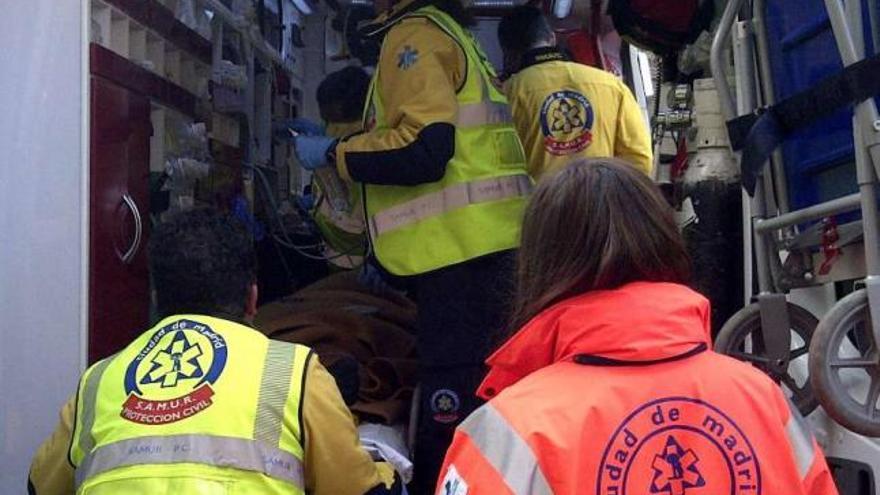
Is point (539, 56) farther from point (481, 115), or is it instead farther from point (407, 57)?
→ point (407, 57)

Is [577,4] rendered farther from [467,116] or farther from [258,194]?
[467,116]

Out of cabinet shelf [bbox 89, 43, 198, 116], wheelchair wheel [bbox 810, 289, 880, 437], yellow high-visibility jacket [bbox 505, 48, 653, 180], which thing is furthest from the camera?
yellow high-visibility jacket [bbox 505, 48, 653, 180]

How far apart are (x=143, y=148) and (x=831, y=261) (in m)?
1.57

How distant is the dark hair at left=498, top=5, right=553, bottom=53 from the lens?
152 inches

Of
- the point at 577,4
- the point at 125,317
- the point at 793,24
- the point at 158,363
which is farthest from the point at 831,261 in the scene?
the point at 577,4

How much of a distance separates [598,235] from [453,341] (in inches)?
61.3

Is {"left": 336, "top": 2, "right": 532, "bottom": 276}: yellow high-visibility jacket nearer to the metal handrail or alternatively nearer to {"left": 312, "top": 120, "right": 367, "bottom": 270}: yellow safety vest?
the metal handrail

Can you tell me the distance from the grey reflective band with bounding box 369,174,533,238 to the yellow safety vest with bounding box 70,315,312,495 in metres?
1.10

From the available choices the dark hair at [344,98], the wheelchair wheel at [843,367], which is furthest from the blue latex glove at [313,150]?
the wheelchair wheel at [843,367]

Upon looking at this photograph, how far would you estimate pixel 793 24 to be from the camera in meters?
2.60

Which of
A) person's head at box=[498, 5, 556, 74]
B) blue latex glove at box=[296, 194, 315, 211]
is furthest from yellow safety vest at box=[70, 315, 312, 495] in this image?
blue latex glove at box=[296, 194, 315, 211]

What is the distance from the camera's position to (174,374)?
2.04 metres

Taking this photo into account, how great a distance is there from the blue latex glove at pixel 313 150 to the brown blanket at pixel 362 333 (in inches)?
17.8

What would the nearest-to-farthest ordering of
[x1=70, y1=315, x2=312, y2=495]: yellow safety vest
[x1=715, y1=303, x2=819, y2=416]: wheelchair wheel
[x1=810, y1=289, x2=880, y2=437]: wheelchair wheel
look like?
[x1=70, y1=315, x2=312, y2=495]: yellow safety vest → [x1=810, y1=289, x2=880, y2=437]: wheelchair wheel → [x1=715, y1=303, x2=819, y2=416]: wheelchair wheel
